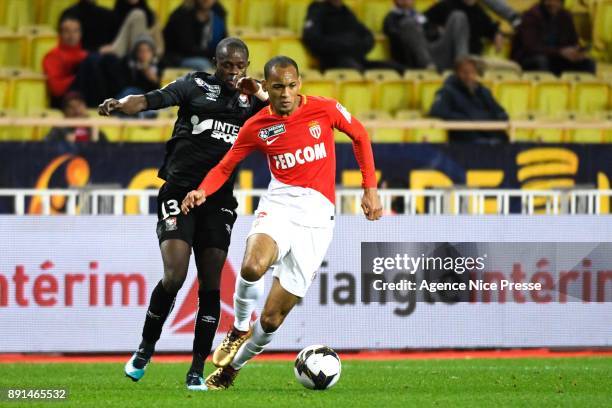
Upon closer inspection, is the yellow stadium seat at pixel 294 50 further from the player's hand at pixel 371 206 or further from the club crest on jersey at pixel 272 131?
the player's hand at pixel 371 206

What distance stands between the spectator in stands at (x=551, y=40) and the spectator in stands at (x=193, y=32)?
4377mm

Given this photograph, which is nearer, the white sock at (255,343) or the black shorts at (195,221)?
the white sock at (255,343)

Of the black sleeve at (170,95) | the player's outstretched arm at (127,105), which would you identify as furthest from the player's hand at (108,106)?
the black sleeve at (170,95)

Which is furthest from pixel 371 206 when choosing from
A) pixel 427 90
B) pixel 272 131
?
pixel 427 90

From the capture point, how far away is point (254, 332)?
30.4 ft

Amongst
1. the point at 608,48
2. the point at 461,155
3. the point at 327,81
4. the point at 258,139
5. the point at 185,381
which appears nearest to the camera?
the point at 258,139

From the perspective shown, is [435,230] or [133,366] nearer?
[133,366]

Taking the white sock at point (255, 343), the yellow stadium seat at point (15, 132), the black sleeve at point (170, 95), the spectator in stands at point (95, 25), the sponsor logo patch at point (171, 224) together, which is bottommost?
the white sock at point (255, 343)

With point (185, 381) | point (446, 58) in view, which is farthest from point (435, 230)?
point (446, 58)

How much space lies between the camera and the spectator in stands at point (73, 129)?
49.4 feet

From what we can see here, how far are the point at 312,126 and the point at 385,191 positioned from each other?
4.41 m

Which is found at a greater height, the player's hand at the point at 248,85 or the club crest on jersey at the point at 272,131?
the player's hand at the point at 248,85

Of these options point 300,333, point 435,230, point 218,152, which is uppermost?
point 218,152

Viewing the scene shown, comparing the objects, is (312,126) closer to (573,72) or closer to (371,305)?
(371,305)
